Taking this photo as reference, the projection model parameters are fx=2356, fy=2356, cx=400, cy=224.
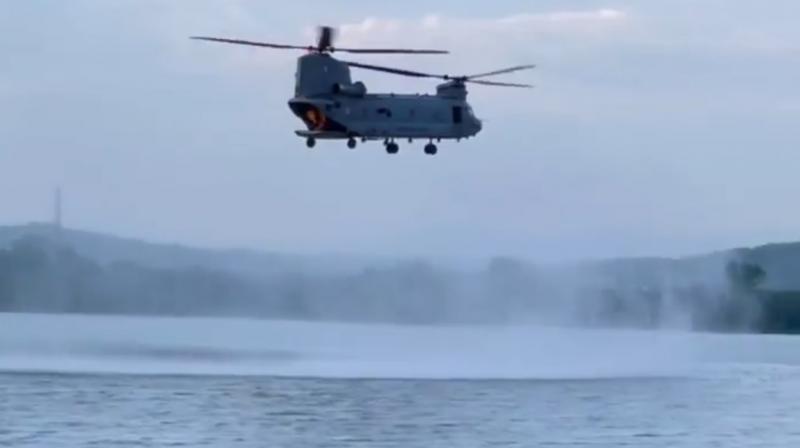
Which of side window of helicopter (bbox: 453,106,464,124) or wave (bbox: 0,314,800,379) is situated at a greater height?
side window of helicopter (bbox: 453,106,464,124)

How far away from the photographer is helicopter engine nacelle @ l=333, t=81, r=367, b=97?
190ft

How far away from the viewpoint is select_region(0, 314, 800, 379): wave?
7156 cm

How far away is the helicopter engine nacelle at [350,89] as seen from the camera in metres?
57.9

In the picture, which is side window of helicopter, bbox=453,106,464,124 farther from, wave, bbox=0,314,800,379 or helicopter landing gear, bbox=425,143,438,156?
wave, bbox=0,314,800,379

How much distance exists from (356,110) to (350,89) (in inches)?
22.3

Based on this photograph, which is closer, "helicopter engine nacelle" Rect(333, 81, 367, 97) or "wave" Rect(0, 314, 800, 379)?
"helicopter engine nacelle" Rect(333, 81, 367, 97)

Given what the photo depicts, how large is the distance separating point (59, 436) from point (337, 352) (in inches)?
1294

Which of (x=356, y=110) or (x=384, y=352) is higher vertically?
(x=356, y=110)

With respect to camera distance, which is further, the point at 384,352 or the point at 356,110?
the point at 384,352

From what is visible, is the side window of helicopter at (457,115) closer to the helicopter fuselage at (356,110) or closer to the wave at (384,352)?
the helicopter fuselage at (356,110)

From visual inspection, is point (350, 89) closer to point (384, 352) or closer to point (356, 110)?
point (356, 110)

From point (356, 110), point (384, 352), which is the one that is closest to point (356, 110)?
point (356, 110)

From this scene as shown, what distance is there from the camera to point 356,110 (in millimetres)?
57812

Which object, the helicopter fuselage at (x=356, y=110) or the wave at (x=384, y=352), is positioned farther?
the wave at (x=384, y=352)
